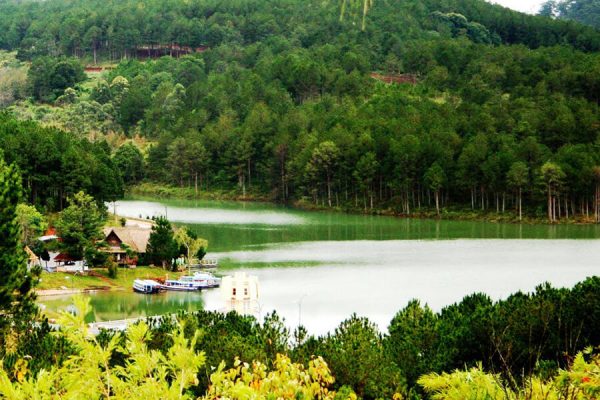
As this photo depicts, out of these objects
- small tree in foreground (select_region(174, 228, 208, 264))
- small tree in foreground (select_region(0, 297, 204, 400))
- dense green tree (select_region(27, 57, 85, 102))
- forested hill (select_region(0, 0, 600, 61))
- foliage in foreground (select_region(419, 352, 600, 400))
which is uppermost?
forested hill (select_region(0, 0, 600, 61))

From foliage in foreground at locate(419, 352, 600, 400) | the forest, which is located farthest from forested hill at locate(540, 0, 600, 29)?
foliage in foreground at locate(419, 352, 600, 400)

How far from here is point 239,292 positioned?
88.1ft

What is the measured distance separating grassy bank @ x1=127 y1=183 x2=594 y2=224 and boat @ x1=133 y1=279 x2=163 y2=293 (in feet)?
96.3

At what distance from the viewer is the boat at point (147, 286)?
112ft

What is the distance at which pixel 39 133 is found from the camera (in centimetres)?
5197

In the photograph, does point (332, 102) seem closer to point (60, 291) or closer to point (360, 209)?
point (360, 209)

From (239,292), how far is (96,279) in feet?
34.0

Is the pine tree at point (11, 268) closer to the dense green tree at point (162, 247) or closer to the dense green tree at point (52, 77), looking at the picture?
the dense green tree at point (162, 247)

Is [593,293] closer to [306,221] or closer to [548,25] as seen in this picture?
[306,221]

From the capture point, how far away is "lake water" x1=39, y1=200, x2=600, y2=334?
30969 millimetres

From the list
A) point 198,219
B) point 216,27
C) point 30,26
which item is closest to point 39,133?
point 198,219

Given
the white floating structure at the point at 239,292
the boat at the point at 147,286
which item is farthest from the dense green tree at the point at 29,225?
the white floating structure at the point at 239,292

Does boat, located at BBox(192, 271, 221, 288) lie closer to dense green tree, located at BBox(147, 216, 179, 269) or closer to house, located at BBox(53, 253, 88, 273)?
dense green tree, located at BBox(147, 216, 179, 269)

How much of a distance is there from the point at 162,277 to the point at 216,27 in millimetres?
84192
